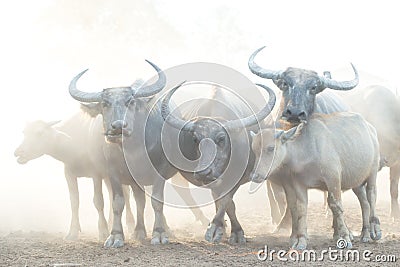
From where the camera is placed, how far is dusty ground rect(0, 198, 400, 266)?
710 cm

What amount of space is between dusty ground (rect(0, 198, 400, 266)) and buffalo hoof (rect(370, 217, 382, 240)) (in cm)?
11

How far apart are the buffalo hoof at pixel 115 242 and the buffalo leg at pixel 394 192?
16.4 feet

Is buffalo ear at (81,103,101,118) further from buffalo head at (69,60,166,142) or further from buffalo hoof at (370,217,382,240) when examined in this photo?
buffalo hoof at (370,217,382,240)

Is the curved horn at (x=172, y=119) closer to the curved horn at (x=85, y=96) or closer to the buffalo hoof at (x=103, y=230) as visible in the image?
the curved horn at (x=85, y=96)

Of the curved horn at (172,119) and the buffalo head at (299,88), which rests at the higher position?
the buffalo head at (299,88)

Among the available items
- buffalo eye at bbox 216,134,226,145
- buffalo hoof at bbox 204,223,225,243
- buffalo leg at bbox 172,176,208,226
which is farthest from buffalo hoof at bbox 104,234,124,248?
buffalo leg at bbox 172,176,208,226

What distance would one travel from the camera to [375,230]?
8320 mm

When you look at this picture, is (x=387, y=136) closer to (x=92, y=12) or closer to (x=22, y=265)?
(x=22, y=265)

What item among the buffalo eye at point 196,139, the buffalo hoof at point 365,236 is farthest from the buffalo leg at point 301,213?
the buffalo eye at point 196,139

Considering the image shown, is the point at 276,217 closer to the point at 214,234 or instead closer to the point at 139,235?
the point at 214,234

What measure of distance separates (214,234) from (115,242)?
1.26 meters

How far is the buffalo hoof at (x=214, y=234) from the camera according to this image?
8422 millimetres

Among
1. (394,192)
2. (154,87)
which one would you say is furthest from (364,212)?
(394,192)

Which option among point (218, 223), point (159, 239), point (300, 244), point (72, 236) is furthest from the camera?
point (72, 236)
